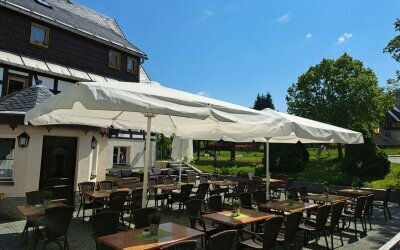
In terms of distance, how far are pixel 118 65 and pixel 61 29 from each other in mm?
4102

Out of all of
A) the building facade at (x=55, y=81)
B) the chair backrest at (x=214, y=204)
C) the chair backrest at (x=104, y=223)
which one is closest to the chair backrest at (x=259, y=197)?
the chair backrest at (x=214, y=204)

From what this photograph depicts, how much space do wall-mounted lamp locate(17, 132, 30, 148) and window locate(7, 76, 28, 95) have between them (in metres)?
6.27

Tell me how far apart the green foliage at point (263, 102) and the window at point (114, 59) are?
147 feet

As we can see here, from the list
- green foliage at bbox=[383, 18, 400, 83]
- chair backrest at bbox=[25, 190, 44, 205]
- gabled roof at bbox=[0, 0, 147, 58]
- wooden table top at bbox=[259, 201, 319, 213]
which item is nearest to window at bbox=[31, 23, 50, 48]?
gabled roof at bbox=[0, 0, 147, 58]

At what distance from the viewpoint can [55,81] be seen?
16.0 meters

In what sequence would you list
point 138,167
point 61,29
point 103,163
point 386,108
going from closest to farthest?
1. point 103,163
2. point 61,29
3. point 138,167
4. point 386,108

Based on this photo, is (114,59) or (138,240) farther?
(114,59)

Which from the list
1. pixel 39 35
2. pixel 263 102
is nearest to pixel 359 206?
pixel 39 35

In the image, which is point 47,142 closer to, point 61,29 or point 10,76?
point 10,76

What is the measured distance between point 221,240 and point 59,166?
7.57 m

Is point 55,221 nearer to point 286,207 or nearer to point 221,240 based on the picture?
point 221,240

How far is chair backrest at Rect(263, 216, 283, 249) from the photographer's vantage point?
523 centimetres

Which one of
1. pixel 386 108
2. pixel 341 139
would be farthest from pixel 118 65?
pixel 386 108

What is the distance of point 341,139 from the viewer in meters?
8.09
